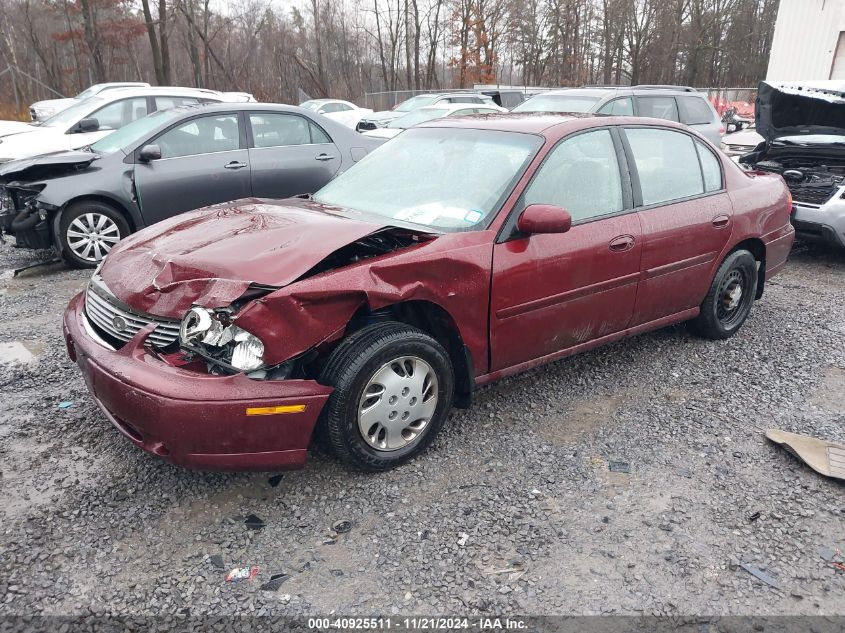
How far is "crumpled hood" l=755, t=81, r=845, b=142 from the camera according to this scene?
6766 mm

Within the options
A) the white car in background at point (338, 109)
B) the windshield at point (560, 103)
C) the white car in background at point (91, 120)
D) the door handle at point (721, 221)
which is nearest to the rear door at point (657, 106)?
the windshield at point (560, 103)

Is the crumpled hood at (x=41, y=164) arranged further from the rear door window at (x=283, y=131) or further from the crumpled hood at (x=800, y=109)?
the crumpled hood at (x=800, y=109)

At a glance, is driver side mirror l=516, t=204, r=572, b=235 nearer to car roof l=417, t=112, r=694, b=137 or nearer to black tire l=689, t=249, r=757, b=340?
car roof l=417, t=112, r=694, b=137

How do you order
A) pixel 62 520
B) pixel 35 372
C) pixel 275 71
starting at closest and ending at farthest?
pixel 62 520, pixel 35 372, pixel 275 71

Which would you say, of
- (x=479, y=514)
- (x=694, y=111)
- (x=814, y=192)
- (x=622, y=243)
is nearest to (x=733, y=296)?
(x=622, y=243)

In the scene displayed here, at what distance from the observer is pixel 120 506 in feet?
9.34

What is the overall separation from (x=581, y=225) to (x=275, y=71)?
40810 millimetres

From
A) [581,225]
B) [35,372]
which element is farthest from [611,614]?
[35,372]

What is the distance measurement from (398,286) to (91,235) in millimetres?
4738

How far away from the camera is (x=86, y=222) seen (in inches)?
249

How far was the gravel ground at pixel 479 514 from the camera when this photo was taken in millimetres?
2404

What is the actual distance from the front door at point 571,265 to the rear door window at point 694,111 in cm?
Answer: 714

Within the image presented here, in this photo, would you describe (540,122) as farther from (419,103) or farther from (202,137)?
(419,103)

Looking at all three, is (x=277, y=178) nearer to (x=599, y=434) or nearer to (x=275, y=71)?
(x=599, y=434)
